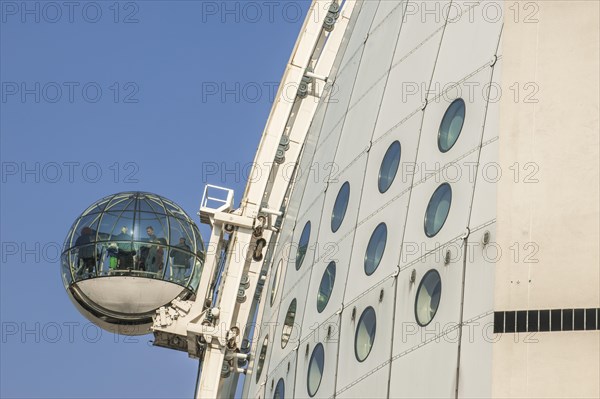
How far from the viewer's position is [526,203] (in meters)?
19.4

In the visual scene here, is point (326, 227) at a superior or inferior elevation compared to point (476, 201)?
superior

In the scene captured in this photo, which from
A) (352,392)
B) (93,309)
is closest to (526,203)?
(352,392)

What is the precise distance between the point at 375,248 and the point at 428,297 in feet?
9.81

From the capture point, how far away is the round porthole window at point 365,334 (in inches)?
934

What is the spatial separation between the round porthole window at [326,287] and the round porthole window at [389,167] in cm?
219

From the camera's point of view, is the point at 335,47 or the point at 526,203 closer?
the point at 526,203

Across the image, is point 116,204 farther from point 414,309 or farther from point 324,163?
point 414,309

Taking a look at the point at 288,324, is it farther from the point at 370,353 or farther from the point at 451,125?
the point at 451,125

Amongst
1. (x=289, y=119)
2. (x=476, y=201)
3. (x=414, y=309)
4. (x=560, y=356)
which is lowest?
(x=560, y=356)

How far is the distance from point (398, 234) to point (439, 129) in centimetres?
195

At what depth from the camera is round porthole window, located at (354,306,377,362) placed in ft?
77.9

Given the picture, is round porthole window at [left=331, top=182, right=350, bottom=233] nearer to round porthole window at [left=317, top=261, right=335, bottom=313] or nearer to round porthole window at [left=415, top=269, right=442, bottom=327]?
round porthole window at [left=317, top=261, right=335, bottom=313]

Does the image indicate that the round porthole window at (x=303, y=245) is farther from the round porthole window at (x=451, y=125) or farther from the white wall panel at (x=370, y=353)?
the round porthole window at (x=451, y=125)

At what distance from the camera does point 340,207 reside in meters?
27.7
